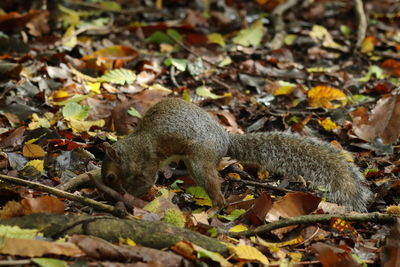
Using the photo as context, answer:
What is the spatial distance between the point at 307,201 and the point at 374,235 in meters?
0.47

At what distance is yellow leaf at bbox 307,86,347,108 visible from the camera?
5840 mm

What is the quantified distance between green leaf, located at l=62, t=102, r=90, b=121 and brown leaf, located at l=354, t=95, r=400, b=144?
2.54 m

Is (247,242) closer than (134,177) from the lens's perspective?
Yes

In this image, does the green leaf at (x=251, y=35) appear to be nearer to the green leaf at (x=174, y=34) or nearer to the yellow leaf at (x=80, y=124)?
the green leaf at (x=174, y=34)

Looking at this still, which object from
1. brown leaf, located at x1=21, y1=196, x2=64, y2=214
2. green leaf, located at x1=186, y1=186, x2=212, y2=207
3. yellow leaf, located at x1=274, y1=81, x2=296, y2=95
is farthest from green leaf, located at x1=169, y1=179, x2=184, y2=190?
yellow leaf, located at x1=274, y1=81, x2=296, y2=95

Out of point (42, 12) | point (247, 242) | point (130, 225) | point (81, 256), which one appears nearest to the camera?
point (81, 256)

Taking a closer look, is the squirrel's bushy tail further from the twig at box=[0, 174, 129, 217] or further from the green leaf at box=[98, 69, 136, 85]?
the green leaf at box=[98, 69, 136, 85]

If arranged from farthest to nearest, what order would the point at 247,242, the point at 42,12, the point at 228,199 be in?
the point at 42,12 < the point at 228,199 < the point at 247,242

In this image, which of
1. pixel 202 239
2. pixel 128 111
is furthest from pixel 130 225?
pixel 128 111

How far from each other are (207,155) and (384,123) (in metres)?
2.00

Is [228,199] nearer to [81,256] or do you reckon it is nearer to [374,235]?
[374,235]

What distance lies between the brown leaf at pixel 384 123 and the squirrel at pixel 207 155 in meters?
0.99

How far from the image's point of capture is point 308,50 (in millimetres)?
7660

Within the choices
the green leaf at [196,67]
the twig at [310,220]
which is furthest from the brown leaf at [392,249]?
the green leaf at [196,67]
